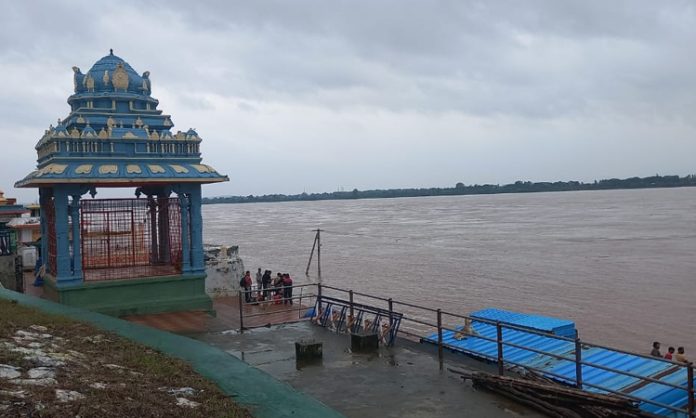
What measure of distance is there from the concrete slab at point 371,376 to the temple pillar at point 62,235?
3958 millimetres

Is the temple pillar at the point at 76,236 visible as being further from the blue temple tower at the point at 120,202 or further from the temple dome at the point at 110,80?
the temple dome at the point at 110,80

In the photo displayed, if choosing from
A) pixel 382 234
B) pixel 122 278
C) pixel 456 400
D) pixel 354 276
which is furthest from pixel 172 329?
pixel 382 234

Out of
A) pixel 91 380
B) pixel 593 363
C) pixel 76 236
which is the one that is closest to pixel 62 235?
pixel 76 236

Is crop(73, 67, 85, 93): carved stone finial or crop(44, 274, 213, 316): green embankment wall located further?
crop(73, 67, 85, 93): carved stone finial

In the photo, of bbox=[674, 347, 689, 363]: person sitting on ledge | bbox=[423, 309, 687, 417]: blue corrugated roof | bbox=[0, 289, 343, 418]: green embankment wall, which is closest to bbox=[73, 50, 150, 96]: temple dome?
bbox=[0, 289, 343, 418]: green embankment wall

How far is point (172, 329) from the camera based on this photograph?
1274 centimetres

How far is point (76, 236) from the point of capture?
13.8 meters

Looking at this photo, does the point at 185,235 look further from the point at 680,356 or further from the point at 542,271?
the point at 542,271

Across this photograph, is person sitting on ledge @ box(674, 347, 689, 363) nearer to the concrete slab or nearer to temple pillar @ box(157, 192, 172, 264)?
the concrete slab

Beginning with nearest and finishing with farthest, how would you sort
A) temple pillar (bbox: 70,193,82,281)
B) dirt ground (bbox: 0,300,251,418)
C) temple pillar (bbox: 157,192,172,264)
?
dirt ground (bbox: 0,300,251,418), temple pillar (bbox: 70,193,82,281), temple pillar (bbox: 157,192,172,264)

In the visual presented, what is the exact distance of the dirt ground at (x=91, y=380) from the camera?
5.11 meters

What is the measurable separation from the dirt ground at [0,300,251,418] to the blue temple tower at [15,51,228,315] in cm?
568

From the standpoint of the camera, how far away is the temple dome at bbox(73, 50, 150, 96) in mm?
15211

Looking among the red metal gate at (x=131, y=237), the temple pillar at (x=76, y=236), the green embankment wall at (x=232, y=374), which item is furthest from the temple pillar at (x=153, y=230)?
the green embankment wall at (x=232, y=374)
